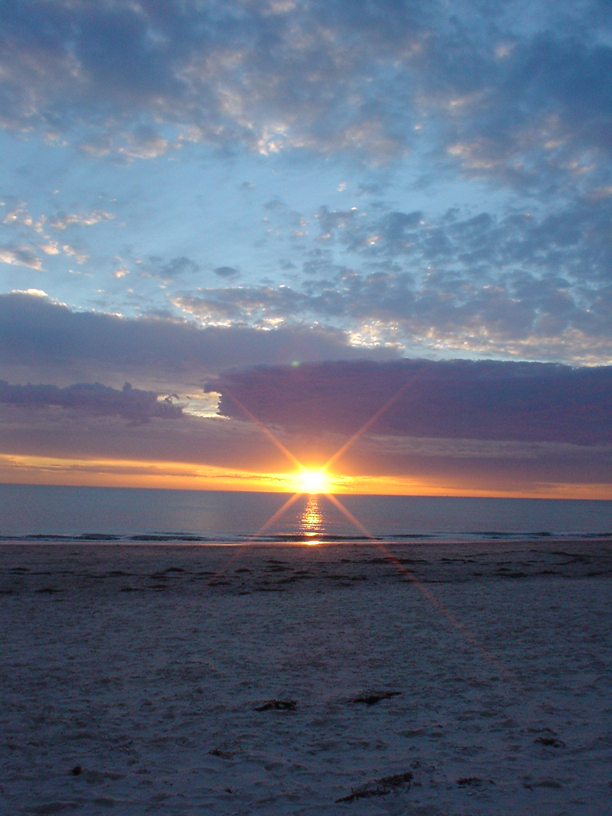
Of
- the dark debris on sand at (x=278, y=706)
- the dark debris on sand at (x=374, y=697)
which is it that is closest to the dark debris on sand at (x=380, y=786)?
the dark debris on sand at (x=374, y=697)

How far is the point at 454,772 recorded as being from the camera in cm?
556

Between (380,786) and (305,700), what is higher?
(380,786)

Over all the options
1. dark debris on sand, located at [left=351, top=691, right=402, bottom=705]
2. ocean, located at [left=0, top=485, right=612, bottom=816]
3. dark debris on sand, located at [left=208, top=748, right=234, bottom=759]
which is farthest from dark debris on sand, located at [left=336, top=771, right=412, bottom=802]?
dark debris on sand, located at [left=351, top=691, right=402, bottom=705]

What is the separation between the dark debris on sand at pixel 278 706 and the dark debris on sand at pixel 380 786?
2135 mm

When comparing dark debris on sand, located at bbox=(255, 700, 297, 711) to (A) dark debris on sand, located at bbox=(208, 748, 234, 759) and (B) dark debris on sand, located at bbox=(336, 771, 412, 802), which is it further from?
(B) dark debris on sand, located at bbox=(336, 771, 412, 802)

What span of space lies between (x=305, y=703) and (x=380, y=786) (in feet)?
7.88

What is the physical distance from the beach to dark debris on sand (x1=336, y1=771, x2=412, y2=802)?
0.08ft

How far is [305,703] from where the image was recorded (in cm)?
752

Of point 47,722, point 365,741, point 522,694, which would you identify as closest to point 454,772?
point 365,741

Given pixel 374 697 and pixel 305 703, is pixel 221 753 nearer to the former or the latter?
pixel 305 703

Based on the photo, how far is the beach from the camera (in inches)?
204

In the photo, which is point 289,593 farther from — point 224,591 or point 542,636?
point 542,636

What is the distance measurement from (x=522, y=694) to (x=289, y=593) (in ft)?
31.6

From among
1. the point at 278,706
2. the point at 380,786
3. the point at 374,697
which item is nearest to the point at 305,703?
the point at 278,706
